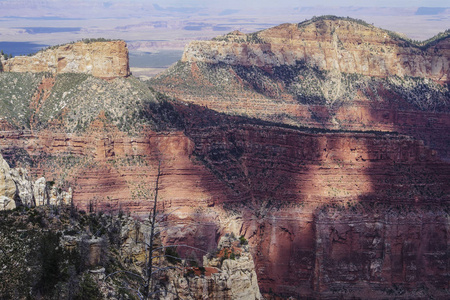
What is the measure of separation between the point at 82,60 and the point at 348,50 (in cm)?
6492

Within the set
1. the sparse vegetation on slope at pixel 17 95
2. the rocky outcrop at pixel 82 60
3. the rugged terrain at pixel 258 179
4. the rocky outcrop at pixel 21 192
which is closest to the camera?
the rocky outcrop at pixel 21 192

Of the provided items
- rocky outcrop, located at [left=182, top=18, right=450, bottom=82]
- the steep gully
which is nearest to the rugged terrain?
the steep gully

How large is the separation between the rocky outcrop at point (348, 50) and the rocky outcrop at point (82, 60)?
49.1m

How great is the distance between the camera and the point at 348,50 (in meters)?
153

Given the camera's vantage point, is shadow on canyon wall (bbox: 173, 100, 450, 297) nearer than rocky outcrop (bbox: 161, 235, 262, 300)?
No

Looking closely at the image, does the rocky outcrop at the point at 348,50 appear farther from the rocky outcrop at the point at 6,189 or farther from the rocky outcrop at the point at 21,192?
the rocky outcrop at the point at 6,189

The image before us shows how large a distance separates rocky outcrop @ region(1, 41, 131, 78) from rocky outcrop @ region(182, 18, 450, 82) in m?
49.1

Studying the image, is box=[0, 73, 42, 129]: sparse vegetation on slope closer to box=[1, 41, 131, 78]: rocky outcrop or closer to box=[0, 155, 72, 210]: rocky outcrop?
box=[1, 41, 131, 78]: rocky outcrop

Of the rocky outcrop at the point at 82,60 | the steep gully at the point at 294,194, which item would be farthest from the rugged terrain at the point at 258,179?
the rocky outcrop at the point at 82,60

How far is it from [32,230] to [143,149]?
51633 mm

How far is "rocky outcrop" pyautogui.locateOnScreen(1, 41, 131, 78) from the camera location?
98062mm

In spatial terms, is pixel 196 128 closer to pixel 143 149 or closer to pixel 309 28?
pixel 143 149

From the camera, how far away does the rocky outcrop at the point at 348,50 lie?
5950 inches

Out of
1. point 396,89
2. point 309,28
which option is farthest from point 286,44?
point 396,89
